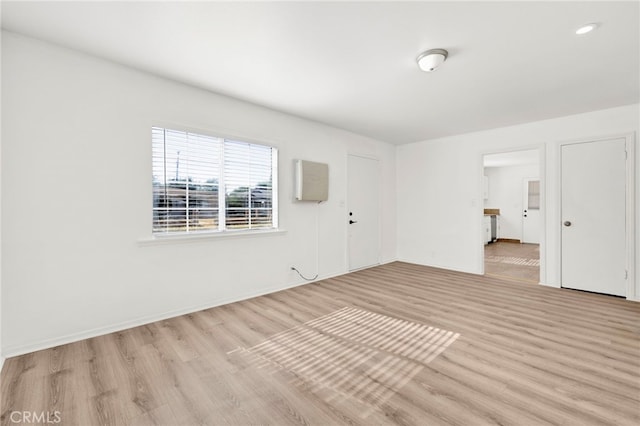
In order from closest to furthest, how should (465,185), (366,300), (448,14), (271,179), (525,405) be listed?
(525,405)
(448,14)
(366,300)
(271,179)
(465,185)

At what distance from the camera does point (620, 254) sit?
3783mm

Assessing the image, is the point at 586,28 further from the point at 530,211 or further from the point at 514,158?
the point at 530,211

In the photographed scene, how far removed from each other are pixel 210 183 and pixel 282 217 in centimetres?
115

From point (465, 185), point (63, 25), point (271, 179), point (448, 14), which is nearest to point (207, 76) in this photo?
point (63, 25)

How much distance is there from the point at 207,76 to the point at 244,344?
2.72 m

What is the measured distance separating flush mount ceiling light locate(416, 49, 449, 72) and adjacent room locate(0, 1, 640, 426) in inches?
1.4

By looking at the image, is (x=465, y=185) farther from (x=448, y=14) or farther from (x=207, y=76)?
(x=207, y=76)

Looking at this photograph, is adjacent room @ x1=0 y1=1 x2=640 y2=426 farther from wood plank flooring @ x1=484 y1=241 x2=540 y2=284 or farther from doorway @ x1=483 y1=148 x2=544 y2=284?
doorway @ x1=483 y1=148 x2=544 y2=284

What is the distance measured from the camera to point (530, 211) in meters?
8.59

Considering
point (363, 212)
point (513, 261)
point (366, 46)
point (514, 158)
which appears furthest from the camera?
point (514, 158)

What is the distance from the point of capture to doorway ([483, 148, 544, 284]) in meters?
7.72

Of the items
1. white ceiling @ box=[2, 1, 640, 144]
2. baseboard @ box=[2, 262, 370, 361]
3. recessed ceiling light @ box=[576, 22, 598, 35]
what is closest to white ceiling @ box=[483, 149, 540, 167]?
white ceiling @ box=[2, 1, 640, 144]

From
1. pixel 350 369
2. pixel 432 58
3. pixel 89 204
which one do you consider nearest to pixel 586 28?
pixel 432 58

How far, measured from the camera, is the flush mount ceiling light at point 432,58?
7.94 feet
